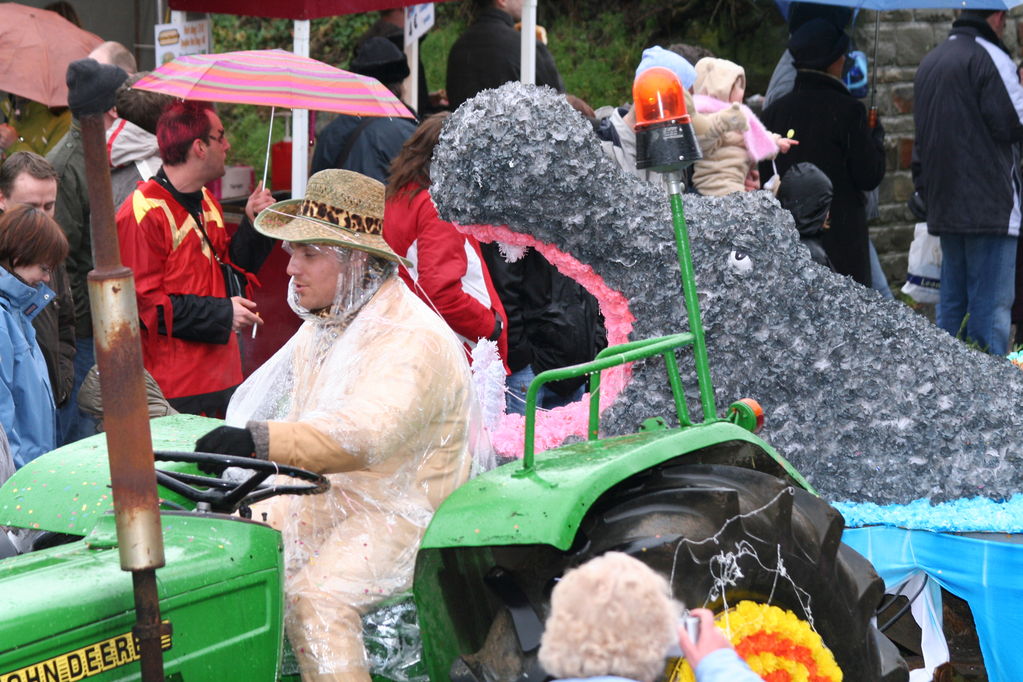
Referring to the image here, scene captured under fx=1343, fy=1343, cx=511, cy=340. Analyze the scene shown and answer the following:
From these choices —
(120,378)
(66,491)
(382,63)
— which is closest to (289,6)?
(382,63)

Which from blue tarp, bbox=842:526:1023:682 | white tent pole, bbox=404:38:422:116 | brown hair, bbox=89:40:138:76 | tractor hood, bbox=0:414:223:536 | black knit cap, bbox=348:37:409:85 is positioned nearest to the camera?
tractor hood, bbox=0:414:223:536

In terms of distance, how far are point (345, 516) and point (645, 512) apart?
2.40ft

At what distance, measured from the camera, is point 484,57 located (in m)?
7.16

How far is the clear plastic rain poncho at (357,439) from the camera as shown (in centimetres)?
287

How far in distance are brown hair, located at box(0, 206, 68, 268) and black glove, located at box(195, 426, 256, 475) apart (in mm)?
1968

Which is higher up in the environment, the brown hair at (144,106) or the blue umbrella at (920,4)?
the blue umbrella at (920,4)

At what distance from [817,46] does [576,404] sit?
3.28m

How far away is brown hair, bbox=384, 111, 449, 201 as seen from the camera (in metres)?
4.82

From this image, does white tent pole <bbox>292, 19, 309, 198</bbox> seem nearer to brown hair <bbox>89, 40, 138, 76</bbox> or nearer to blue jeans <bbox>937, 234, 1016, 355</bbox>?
brown hair <bbox>89, 40, 138, 76</bbox>

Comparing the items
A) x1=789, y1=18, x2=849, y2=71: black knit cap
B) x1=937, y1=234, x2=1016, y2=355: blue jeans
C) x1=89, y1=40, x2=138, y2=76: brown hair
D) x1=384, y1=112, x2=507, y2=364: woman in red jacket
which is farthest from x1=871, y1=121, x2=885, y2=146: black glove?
x1=89, y1=40, x2=138, y2=76: brown hair

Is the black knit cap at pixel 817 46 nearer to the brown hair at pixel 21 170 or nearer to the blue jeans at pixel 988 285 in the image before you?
the blue jeans at pixel 988 285

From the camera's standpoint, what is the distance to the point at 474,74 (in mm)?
7219

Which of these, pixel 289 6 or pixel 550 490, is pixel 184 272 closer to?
pixel 289 6

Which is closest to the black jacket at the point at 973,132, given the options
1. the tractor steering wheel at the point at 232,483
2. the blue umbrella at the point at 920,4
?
the blue umbrella at the point at 920,4
